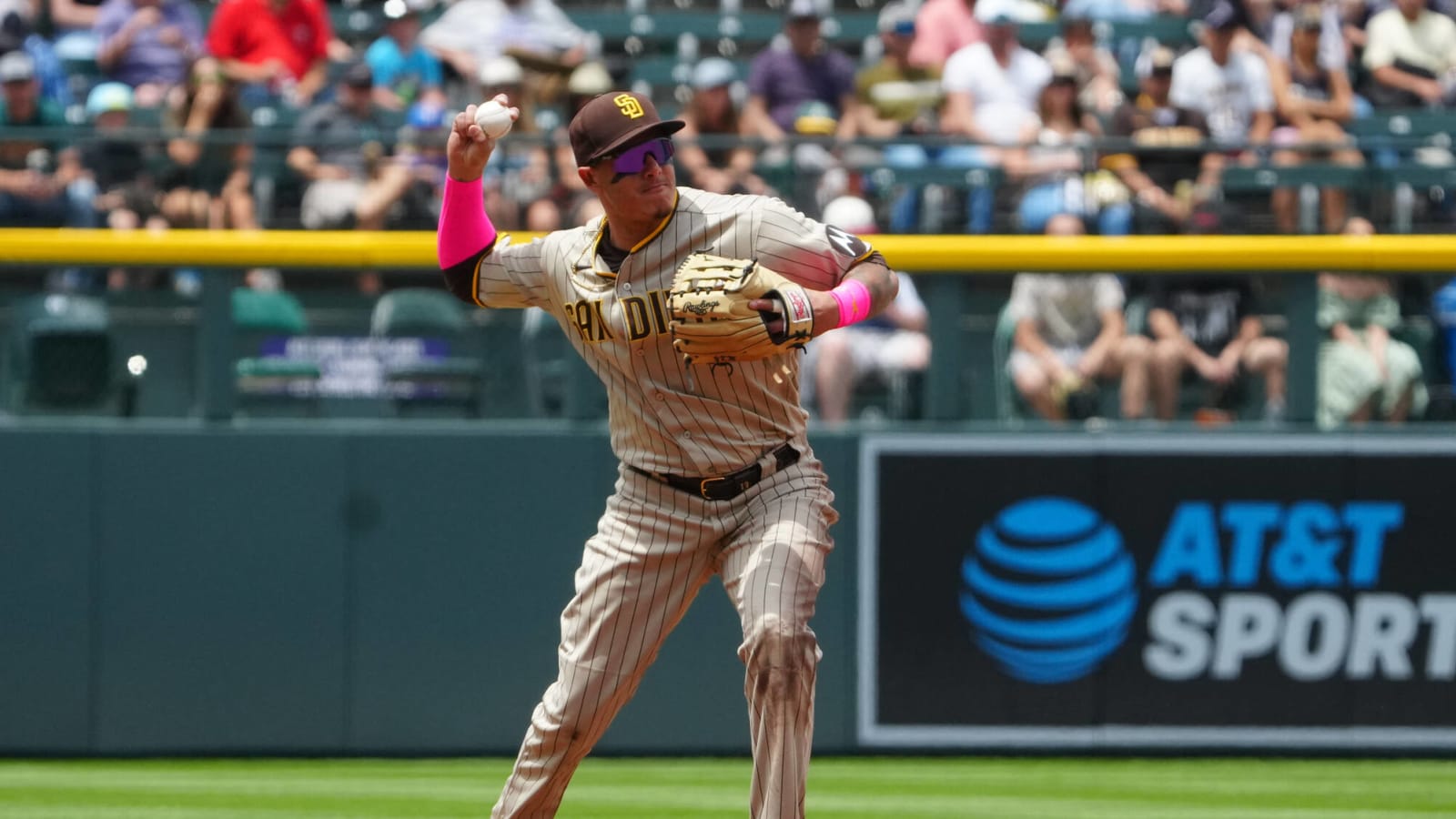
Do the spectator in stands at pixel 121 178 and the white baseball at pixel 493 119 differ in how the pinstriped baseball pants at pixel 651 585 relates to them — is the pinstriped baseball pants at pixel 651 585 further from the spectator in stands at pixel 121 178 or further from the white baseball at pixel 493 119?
the spectator in stands at pixel 121 178

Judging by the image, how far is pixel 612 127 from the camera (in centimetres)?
442

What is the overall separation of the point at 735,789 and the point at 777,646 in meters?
3.08

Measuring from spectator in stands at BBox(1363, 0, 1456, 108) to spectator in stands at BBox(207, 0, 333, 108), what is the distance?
5.84 m

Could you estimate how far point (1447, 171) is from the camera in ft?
26.8

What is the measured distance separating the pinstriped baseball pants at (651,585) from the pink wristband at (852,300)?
458mm

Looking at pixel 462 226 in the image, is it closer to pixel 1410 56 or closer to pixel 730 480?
pixel 730 480

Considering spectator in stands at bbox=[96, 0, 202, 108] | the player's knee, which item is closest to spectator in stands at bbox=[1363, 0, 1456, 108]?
spectator in stands at bbox=[96, 0, 202, 108]

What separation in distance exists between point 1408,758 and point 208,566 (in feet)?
16.8

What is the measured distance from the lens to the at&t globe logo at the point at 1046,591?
8148 millimetres

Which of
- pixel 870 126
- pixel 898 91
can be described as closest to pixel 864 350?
pixel 870 126

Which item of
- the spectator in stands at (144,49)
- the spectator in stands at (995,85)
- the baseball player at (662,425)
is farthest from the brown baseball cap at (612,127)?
the spectator in stands at (144,49)

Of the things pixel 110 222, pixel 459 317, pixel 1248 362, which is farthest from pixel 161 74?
pixel 1248 362

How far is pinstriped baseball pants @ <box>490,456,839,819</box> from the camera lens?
4.42 meters

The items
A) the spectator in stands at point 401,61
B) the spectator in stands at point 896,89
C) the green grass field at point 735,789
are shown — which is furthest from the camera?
the spectator in stands at point 401,61
